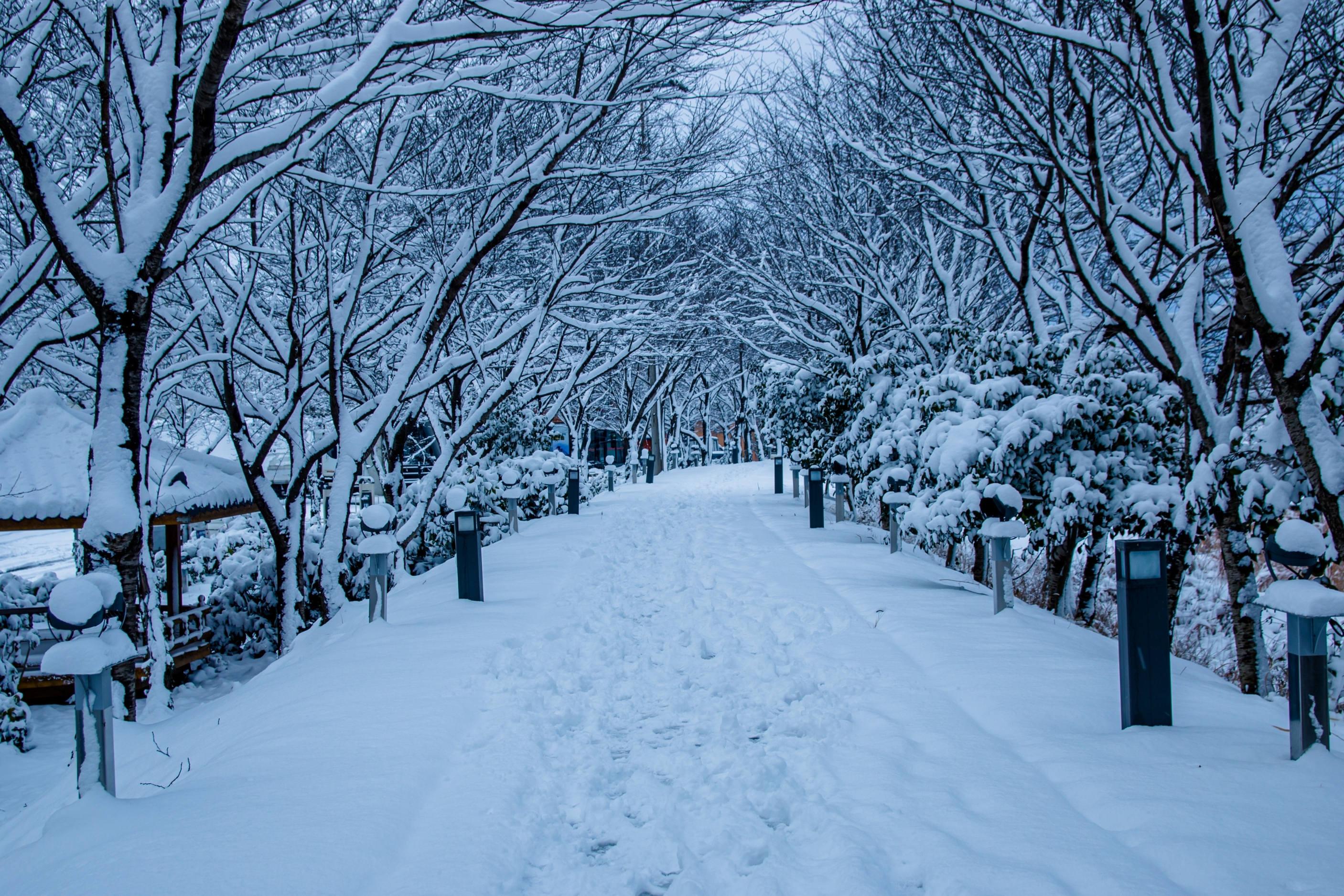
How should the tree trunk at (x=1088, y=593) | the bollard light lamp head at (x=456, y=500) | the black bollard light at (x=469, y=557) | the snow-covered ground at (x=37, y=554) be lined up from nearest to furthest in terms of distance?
1. the black bollard light at (x=469, y=557)
2. the tree trunk at (x=1088, y=593)
3. the bollard light lamp head at (x=456, y=500)
4. the snow-covered ground at (x=37, y=554)

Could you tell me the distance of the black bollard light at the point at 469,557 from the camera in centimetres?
761

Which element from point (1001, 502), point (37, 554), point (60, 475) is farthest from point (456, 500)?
point (37, 554)

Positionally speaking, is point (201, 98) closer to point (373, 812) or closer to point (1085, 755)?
point (373, 812)

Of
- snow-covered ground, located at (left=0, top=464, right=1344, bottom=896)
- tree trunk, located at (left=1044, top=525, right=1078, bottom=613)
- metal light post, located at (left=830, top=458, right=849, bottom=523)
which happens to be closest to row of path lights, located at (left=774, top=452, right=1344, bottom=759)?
snow-covered ground, located at (left=0, top=464, right=1344, bottom=896)

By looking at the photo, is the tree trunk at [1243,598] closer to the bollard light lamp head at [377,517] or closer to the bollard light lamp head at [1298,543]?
the bollard light lamp head at [1298,543]

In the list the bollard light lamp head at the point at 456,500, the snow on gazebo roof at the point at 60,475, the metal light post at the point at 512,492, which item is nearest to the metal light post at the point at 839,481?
the metal light post at the point at 512,492

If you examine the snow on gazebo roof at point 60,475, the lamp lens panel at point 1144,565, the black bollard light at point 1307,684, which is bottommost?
the black bollard light at point 1307,684

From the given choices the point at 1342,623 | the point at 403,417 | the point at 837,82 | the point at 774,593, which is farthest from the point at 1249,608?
the point at 403,417

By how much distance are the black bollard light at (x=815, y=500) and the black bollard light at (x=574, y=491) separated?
5863mm

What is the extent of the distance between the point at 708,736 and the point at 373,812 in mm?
1756

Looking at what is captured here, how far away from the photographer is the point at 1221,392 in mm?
6312

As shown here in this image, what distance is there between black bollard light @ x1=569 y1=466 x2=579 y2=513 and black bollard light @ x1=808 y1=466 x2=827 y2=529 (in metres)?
5.86

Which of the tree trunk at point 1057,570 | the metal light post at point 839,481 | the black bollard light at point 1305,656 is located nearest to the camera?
the black bollard light at point 1305,656

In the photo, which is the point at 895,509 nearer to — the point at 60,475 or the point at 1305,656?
the point at 1305,656
